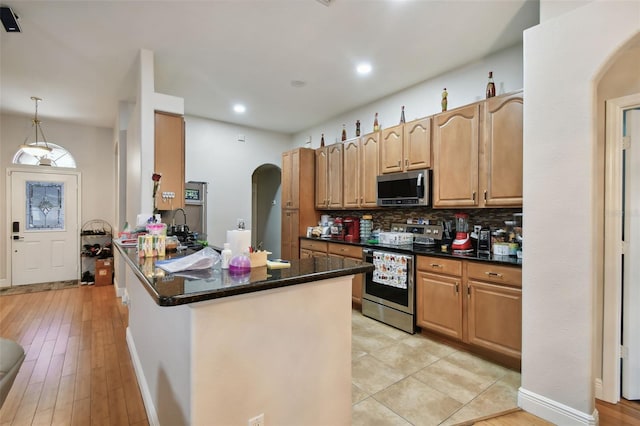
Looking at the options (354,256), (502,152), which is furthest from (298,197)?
(502,152)

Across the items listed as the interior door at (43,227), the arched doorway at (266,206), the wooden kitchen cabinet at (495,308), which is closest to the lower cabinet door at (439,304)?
the wooden kitchen cabinet at (495,308)

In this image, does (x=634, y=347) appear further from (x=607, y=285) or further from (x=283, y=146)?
(x=283, y=146)

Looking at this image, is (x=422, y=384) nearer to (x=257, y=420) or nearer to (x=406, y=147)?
(x=257, y=420)

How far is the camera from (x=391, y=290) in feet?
10.8

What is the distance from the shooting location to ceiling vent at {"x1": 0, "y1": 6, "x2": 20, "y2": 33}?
2.39 meters

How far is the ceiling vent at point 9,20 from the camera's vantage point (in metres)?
2.39

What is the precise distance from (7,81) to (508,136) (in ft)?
18.9

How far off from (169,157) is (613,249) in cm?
392

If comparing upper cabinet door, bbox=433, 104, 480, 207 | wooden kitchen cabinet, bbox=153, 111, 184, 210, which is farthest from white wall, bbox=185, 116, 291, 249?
upper cabinet door, bbox=433, 104, 480, 207

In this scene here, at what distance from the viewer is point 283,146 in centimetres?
627

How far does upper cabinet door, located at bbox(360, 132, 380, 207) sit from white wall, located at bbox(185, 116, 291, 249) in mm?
2482

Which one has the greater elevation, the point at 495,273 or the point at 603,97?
the point at 603,97

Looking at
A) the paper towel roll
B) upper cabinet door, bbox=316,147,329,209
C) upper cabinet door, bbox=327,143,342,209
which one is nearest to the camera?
the paper towel roll

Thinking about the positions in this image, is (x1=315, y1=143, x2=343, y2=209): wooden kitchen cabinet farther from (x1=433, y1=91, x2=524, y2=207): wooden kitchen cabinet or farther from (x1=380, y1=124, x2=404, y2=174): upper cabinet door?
(x1=433, y1=91, x2=524, y2=207): wooden kitchen cabinet
